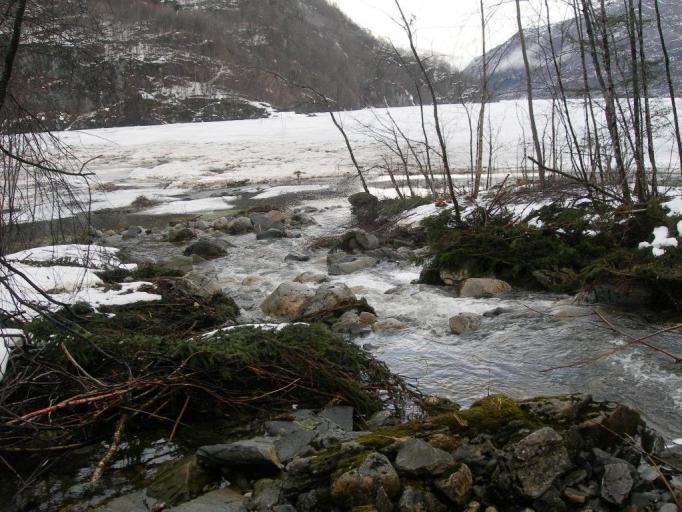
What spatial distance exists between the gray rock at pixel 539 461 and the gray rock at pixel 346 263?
6067 mm

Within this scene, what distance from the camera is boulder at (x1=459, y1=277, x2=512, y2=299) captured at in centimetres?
678

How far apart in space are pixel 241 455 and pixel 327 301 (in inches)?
140

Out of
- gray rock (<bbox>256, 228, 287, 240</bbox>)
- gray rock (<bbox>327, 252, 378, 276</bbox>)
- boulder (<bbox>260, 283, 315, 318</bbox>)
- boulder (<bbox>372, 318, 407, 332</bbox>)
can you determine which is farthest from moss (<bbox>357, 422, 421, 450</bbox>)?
gray rock (<bbox>256, 228, 287, 240</bbox>)

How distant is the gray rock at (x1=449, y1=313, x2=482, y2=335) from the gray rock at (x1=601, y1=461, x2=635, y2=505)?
3.00m

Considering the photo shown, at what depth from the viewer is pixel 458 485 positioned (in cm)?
240

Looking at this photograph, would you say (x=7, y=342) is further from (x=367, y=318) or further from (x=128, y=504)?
(x=367, y=318)

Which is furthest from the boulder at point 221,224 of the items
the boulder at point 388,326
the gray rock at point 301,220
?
the boulder at point 388,326

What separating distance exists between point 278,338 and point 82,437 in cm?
145

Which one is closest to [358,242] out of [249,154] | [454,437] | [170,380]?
[170,380]

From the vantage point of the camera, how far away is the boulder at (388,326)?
18.8ft

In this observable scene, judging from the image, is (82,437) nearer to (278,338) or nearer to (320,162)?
(278,338)

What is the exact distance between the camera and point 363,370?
4.17 metres

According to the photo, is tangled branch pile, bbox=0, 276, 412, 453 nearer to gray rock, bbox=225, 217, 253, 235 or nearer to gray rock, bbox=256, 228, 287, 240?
gray rock, bbox=256, 228, 287, 240

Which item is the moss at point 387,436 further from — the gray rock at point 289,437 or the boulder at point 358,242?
the boulder at point 358,242
